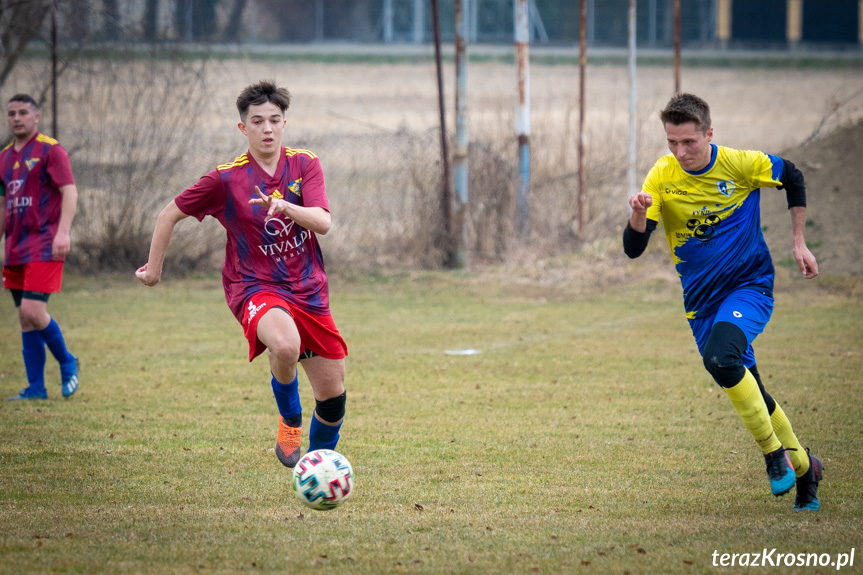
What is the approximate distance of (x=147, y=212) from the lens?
15039 mm

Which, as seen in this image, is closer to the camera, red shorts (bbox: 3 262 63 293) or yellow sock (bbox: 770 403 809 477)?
yellow sock (bbox: 770 403 809 477)

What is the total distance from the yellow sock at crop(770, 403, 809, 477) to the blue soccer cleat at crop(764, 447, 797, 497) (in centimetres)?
4

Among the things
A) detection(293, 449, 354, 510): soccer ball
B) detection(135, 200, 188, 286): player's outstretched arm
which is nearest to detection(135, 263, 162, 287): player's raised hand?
detection(135, 200, 188, 286): player's outstretched arm

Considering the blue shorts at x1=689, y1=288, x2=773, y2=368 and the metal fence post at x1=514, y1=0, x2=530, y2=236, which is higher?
the metal fence post at x1=514, y1=0, x2=530, y2=236

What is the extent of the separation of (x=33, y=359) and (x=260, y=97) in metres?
4.07

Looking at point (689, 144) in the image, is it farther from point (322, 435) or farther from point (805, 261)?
point (322, 435)

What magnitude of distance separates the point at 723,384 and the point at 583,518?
99 centimetres

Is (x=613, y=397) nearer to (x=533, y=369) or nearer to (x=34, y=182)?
(x=533, y=369)

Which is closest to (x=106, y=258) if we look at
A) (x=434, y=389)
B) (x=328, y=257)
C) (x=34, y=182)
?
(x=328, y=257)

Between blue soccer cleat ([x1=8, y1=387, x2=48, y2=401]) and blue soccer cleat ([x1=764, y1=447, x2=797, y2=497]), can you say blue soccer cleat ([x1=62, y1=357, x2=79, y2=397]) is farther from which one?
blue soccer cleat ([x1=764, y1=447, x2=797, y2=497])

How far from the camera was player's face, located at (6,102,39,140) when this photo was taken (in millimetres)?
7289

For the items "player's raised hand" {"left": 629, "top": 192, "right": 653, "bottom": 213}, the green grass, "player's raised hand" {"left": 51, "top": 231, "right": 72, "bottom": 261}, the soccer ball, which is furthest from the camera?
"player's raised hand" {"left": 51, "top": 231, "right": 72, "bottom": 261}

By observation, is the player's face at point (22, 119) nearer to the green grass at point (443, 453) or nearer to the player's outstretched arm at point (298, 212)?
the green grass at point (443, 453)

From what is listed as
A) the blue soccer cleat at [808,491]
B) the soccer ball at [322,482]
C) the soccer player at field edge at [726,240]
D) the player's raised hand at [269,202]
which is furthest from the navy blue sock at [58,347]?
the blue soccer cleat at [808,491]
